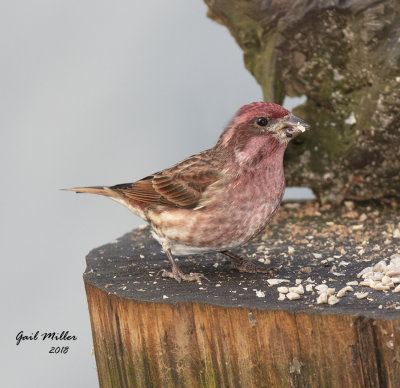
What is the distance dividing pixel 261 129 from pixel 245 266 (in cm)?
86

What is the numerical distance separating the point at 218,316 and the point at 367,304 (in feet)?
2.44

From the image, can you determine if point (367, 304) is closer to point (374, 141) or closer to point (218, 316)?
point (218, 316)

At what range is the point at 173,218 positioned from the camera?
4.75 metres

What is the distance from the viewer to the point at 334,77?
6102 mm

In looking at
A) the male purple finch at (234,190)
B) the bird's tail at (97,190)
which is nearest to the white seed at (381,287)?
the male purple finch at (234,190)

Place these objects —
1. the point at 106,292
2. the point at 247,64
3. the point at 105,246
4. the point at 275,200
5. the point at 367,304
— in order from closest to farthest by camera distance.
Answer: the point at 367,304 → the point at 106,292 → the point at 275,200 → the point at 105,246 → the point at 247,64

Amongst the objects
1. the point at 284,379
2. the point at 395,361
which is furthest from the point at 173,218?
the point at 395,361

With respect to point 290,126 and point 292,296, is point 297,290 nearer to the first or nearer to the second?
point 292,296

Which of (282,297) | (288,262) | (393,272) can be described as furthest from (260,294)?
(288,262)

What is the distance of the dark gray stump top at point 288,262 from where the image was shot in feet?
13.0

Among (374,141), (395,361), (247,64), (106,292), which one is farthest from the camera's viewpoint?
(247,64)

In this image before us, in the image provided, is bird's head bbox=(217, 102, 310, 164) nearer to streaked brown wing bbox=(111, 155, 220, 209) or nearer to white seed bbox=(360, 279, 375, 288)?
streaked brown wing bbox=(111, 155, 220, 209)

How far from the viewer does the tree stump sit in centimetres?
366

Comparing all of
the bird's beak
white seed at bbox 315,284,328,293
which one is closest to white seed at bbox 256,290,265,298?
white seed at bbox 315,284,328,293
